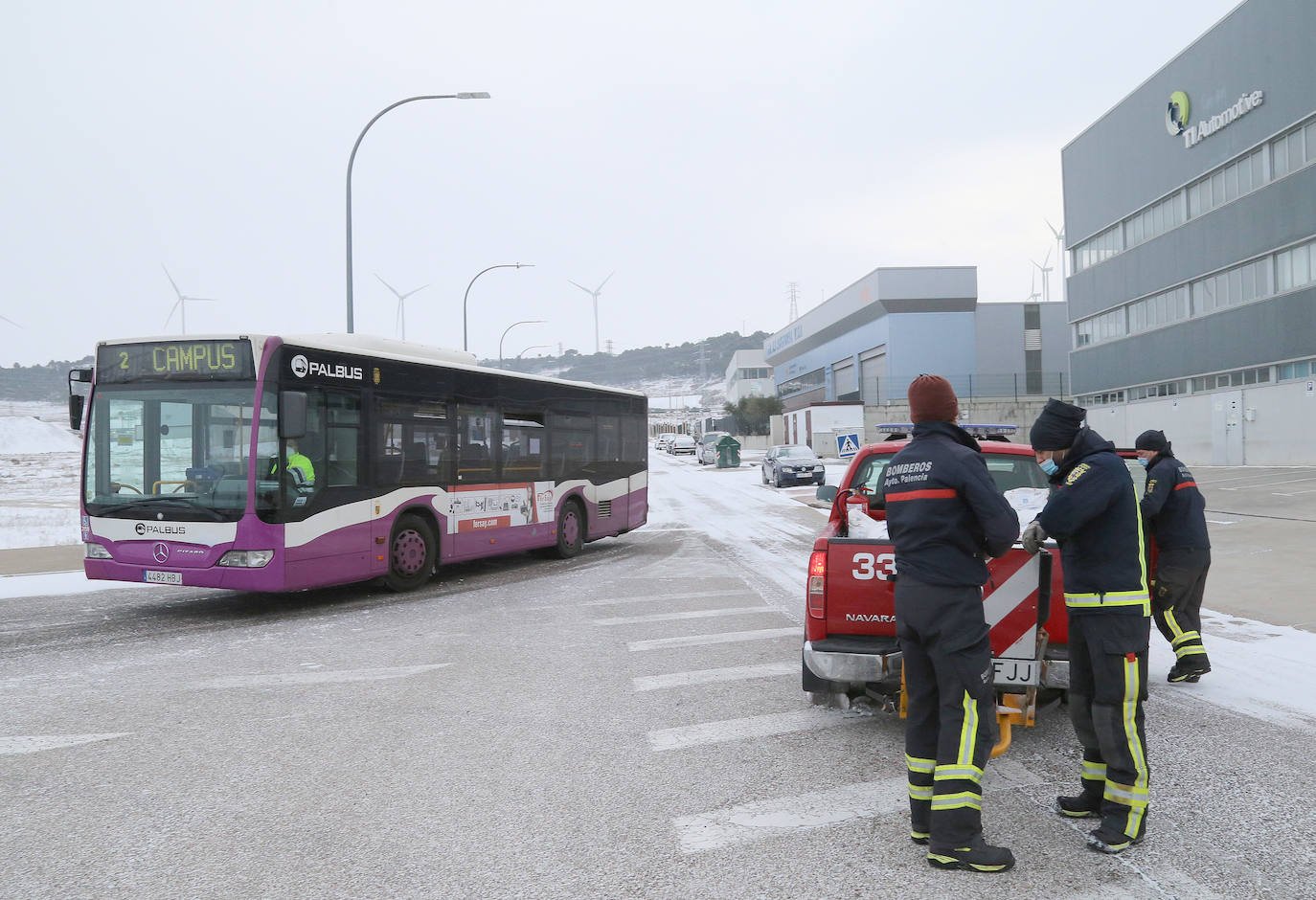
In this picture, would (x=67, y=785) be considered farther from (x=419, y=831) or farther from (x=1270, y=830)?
(x=1270, y=830)

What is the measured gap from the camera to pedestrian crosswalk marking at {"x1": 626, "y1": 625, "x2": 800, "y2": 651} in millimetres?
8344

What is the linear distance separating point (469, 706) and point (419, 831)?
7.11 ft

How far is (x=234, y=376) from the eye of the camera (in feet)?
32.3

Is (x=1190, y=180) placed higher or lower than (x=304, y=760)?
higher

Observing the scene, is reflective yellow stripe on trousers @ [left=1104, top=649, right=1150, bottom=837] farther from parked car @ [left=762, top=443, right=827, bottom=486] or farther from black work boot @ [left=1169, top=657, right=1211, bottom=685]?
parked car @ [left=762, top=443, right=827, bottom=486]

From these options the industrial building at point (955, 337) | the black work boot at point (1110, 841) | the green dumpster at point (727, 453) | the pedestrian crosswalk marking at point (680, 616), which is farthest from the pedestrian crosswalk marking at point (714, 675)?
the industrial building at point (955, 337)

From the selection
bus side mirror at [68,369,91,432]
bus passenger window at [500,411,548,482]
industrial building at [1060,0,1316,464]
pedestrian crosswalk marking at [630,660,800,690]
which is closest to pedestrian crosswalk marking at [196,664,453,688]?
pedestrian crosswalk marking at [630,660,800,690]

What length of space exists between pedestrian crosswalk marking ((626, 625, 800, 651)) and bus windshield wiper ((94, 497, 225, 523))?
4655mm

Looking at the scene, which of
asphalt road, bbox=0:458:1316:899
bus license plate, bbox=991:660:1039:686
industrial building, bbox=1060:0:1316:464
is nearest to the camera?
asphalt road, bbox=0:458:1316:899

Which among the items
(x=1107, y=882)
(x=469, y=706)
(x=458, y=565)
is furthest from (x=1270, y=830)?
(x=458, y=565)

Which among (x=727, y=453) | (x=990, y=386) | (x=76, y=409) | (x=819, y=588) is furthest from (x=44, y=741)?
(x=990, y=386)

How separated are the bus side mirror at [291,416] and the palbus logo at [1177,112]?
39.0m

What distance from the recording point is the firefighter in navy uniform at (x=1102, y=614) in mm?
4012

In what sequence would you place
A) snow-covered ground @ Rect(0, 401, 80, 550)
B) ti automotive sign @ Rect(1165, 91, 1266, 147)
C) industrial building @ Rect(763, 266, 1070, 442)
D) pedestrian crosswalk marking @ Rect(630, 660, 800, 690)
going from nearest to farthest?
pedestrian crosswalk marking @ Rect(630, 660, 800, 690) < snow-covered ground @ Rect(0, 401, 80, 550) < ti automotive sign @ Rect(1165, 91, 1266, 147) < industrial building @ Rect(763, 266, 1070, 442)
